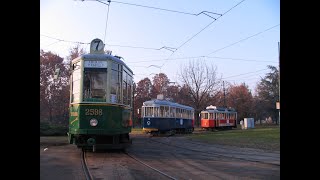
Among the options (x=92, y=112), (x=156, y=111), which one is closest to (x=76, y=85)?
(x=92, y=112)

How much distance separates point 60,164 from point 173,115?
24.6 meters

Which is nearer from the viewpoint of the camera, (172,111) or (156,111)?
(156,111)

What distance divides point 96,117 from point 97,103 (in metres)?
0.49

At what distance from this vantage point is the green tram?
1335 centimetres

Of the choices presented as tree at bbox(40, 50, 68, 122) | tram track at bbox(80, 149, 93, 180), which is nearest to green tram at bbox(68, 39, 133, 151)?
tram track at bbox(80, 149, 93, 180)

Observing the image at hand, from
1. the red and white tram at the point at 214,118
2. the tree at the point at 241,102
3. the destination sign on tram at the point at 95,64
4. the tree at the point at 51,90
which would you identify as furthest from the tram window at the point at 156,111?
the tree at the point at 241,102

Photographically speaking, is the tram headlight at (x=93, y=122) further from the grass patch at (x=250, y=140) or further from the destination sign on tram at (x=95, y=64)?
the grass patch at (x=250, y=140)

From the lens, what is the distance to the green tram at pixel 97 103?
43.8 feet

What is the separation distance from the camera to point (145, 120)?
112 ft

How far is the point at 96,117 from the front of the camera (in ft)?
43.9

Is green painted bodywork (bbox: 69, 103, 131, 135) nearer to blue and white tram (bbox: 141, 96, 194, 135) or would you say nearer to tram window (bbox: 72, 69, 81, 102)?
tram window (bbox: 72, 69, 81, 102)

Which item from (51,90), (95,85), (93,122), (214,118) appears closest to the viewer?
(93,122)

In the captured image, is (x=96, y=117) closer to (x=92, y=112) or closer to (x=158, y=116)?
(x=92, y=112)
